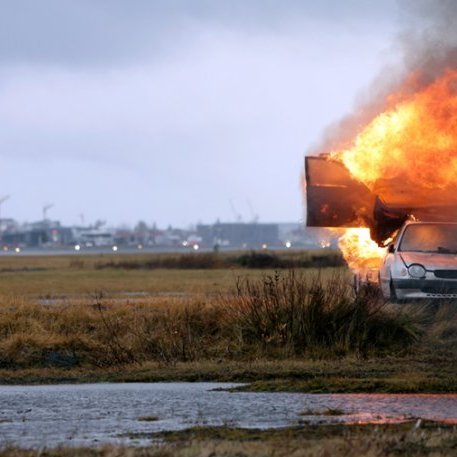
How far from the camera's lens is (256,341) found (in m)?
18.4

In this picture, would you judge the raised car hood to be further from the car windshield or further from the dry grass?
the dry grass

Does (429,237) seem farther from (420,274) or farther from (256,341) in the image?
(256,341)

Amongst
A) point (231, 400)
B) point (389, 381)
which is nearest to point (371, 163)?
point (389, 381)

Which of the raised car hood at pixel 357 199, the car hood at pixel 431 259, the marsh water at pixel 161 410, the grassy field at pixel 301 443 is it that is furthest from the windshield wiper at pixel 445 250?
the grassy field at pixel 301 443

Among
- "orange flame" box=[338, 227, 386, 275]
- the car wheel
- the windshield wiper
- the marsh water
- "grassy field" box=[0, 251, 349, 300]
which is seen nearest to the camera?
the marsh water

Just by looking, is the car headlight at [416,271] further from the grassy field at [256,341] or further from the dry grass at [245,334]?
the dry grass at [245,334]

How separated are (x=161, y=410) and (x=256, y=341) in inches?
236

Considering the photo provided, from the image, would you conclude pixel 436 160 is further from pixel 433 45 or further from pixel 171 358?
pixel 171 358

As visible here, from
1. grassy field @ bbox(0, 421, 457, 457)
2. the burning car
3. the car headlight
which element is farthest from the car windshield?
grassy field @ bbox(0, 421, 457, 457)

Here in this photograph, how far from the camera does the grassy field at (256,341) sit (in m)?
15.6

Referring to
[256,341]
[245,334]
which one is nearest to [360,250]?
[245,334]

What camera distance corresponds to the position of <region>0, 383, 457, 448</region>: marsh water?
11102 millimetres

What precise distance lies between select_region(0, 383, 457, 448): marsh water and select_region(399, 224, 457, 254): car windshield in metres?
8.86

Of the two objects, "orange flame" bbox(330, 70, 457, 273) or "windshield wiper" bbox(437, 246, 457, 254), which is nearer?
"windshield wiper" bbox(437, 246, 457, 254)
